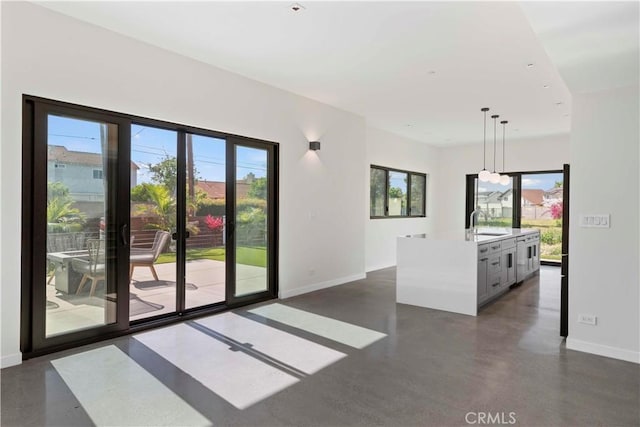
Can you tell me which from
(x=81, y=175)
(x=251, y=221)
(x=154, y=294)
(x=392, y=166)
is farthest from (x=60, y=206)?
(x=392, y=166)

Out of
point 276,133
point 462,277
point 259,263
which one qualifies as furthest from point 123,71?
point 462,277

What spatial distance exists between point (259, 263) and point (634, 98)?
171 inches

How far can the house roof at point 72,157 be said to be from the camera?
11.1ft

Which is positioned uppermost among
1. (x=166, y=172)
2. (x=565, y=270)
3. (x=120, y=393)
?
A: (x=166, y=172)

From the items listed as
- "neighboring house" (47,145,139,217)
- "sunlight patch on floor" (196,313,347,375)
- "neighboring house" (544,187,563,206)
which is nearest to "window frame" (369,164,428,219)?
"neighboring house" (544,187,563,206)

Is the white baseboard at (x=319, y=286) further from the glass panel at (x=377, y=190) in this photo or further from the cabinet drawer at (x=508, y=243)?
the cabinet drawer at (x=508, y=243)

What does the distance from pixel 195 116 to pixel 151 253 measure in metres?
1.60

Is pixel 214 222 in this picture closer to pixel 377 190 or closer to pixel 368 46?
pixel 368 46

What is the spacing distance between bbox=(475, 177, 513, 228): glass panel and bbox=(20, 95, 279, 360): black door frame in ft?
21.6

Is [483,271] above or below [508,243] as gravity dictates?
below

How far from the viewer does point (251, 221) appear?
5.15 metres

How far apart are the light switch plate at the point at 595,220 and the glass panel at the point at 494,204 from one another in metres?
6.08

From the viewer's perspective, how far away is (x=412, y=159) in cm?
924

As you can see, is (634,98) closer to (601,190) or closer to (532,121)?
(601,190)
